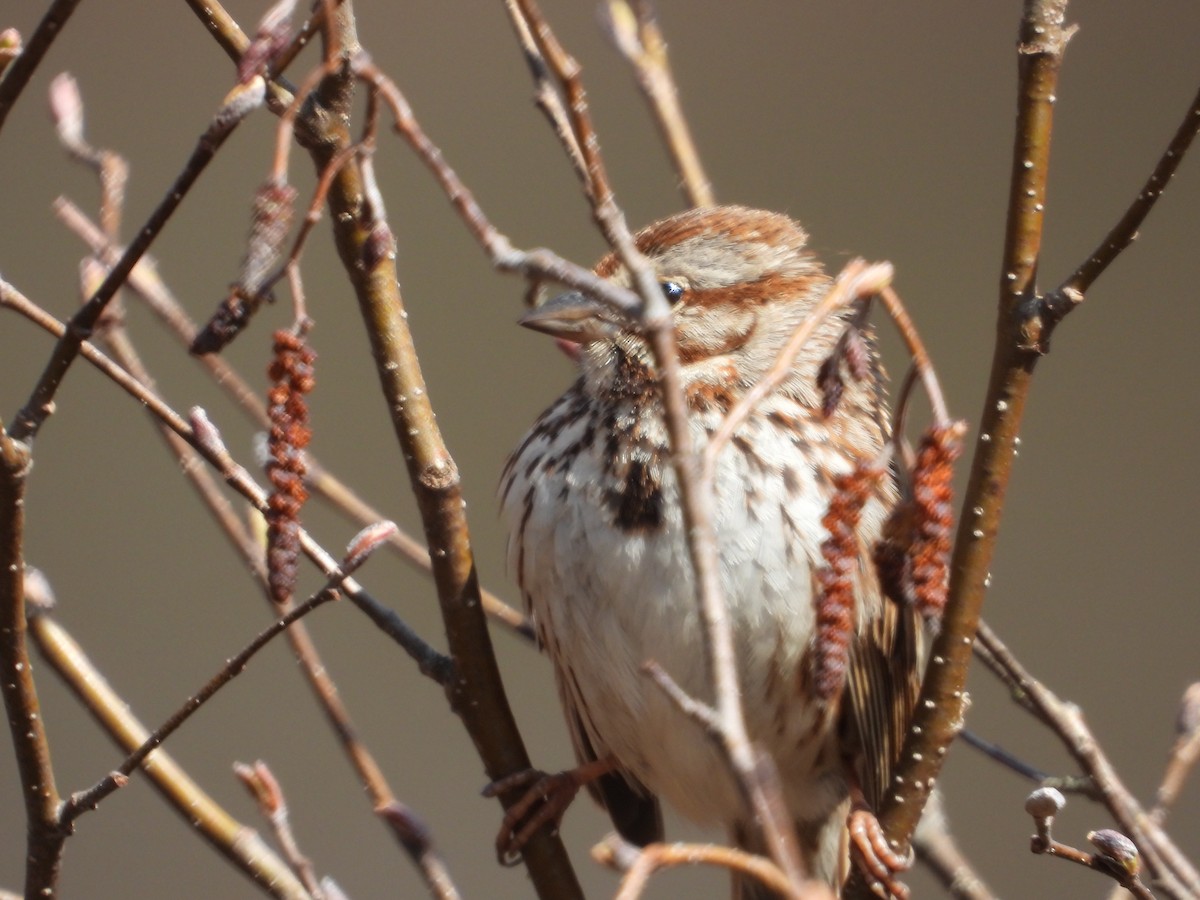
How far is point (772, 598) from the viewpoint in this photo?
1.80m

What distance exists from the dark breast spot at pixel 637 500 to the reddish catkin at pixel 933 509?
2.01 ft

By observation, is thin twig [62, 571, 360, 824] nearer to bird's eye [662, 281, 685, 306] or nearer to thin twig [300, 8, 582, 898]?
thin twig [300, 8, 582, 898]

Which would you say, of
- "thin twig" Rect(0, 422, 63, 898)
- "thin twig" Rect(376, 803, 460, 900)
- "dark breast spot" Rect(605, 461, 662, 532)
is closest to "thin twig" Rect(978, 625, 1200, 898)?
"dark breast spot" Rect(605, 461, 662, 532)

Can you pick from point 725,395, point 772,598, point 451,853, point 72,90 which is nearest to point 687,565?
point 772,598

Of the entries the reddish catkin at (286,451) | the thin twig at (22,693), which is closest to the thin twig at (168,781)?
the thin twig at (22,693)

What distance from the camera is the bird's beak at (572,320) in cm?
190

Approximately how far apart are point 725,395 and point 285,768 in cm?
250

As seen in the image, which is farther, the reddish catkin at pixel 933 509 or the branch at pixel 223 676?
the branch at pixel 223 676

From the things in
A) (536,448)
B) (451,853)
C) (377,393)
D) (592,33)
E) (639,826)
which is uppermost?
(592,33)

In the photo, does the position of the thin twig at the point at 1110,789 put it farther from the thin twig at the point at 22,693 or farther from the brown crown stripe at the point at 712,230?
the thin twig at the point at 22,693

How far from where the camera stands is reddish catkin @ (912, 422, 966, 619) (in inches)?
44.7

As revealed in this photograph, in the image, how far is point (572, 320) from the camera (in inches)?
75.1

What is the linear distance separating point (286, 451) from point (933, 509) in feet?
1.54

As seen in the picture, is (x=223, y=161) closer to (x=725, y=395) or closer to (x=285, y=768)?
(x=285, y=768)
